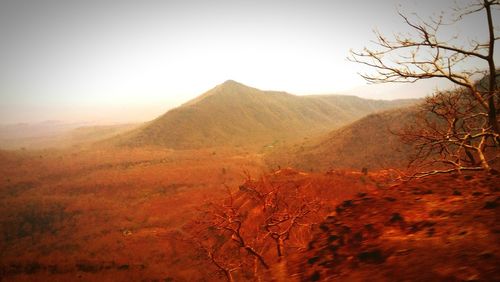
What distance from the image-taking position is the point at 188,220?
23.5 metres

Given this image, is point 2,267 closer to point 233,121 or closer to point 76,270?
point 76,270

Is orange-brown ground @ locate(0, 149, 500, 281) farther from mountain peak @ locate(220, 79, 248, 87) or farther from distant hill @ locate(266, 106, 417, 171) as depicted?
mountain peak @ locate(220, 79, 248, 87)

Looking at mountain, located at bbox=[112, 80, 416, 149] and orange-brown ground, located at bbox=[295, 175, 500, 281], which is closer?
orange-brown ground, located at bbox=[295, 175, 500, 281]

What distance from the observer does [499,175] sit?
234 inches

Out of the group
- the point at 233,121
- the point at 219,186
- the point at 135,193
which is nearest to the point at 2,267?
the point at 135,193

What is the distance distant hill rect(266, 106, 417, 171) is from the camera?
3500 centimetres

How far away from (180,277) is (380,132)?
122 feet

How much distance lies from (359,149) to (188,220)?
89.8 ft

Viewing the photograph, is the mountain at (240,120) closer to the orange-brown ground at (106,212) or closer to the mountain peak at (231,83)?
the mountain peak at (231,83)

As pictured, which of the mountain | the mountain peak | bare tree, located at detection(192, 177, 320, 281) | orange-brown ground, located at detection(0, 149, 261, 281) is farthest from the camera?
the mountain peak

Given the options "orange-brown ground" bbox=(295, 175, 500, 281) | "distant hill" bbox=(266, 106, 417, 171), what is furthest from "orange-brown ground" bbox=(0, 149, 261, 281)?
"orange-brown ground" bbox=(295, 175, 500, 281)

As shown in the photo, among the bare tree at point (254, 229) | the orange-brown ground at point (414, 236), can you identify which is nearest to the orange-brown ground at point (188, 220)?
the orange-brown ground at point (414, 236)

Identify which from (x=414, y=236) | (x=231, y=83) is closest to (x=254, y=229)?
(x=414, y=236)

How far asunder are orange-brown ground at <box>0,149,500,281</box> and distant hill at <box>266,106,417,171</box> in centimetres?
625
